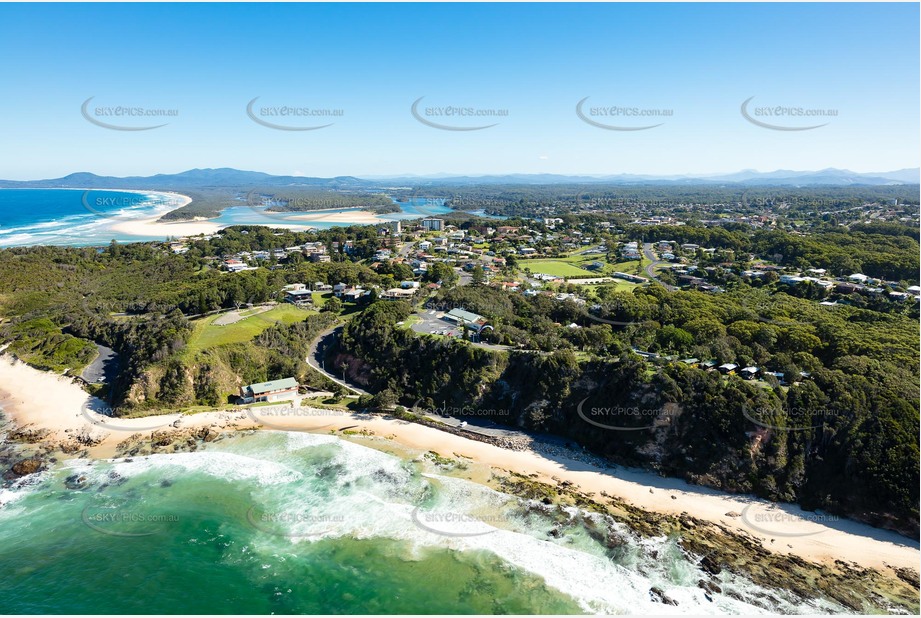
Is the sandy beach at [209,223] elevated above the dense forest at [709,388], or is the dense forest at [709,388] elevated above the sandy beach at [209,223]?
the sandy beach at [209,223]

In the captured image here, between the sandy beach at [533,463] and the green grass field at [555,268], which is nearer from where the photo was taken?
the sandy beach at [533,463]

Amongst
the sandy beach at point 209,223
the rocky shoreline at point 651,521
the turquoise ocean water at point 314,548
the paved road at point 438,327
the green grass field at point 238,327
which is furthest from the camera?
the sandy beach at point 209,223

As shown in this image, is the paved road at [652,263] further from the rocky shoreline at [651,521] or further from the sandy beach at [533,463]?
the rocky shoreline at [651,521]

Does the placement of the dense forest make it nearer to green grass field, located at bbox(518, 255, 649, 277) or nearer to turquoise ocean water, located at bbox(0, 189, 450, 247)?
green grass field, located at bbox(518, 255, 649, 277)

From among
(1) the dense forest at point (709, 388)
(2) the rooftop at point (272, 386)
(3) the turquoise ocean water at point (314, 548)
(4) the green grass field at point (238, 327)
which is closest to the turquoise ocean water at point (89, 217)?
(4) the green grass field at point (238, 327)

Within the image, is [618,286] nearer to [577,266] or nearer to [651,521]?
[577,266]

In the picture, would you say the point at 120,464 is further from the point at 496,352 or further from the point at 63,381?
the point at 496,352

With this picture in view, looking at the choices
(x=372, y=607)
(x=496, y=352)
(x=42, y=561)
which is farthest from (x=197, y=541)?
(x=496, y=352)

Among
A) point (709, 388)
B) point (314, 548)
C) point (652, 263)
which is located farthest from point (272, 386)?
point (652, 263)
